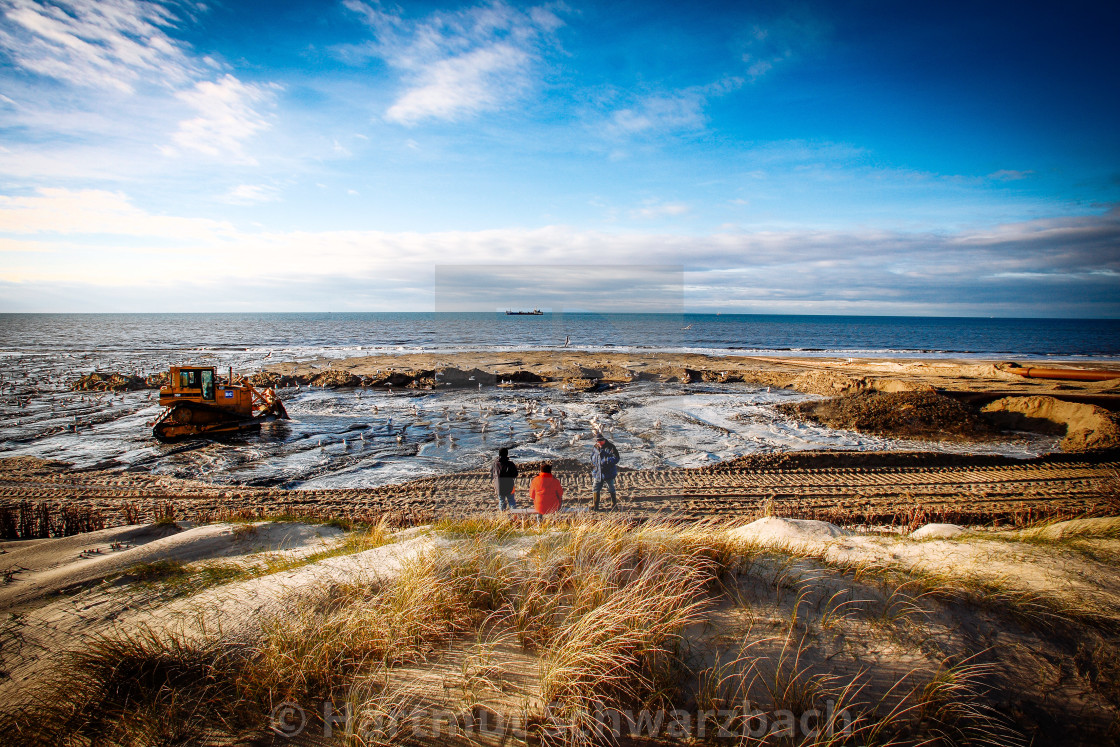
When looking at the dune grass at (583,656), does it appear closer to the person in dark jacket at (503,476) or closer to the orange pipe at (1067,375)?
the person in dark jacket at (503,476)

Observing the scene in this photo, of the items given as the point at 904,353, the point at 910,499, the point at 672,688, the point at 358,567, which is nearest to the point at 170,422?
the point at 358,567

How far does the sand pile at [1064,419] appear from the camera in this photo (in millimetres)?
13547

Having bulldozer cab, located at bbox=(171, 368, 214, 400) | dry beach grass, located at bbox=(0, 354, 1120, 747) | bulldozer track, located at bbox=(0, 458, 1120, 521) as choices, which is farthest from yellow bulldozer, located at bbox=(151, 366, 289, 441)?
dry beach grass, located at bbox=(0, 354, 1120, 747)

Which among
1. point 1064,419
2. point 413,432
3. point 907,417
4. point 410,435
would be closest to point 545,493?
point 410,435

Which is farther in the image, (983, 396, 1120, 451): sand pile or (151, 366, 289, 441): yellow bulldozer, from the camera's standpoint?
(151, 366, 289, 441): yellow bulldozer

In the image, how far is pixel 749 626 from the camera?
3.67 metres

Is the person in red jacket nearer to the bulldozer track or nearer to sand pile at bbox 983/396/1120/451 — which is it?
the bulldozer track

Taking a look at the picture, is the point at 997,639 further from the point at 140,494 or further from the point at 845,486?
the point at 140,494

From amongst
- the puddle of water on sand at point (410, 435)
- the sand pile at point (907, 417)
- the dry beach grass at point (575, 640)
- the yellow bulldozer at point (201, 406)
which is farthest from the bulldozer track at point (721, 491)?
the dry beach grass at point (575, 640)

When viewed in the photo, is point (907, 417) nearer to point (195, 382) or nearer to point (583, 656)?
point (583, 656)

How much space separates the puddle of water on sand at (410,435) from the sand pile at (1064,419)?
0.82 m

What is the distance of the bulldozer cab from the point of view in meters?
16.2

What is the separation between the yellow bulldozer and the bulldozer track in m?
3.32

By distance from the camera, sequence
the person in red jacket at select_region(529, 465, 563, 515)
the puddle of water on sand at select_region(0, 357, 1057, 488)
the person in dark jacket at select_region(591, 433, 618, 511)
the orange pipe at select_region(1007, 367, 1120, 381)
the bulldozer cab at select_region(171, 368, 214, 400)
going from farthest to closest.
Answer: the orange pipe at select_region(1007, 367, 1120, 381)
the bulldozer cab at select_region(171, 368, 214, 400)
the puddle of water on sand at select_region(0, 357, 1057, 488)
the person in dark jacket at select_region(591, 433, 618, 511)
the person in red jacket at select_region(529, 465, 563, 515)
